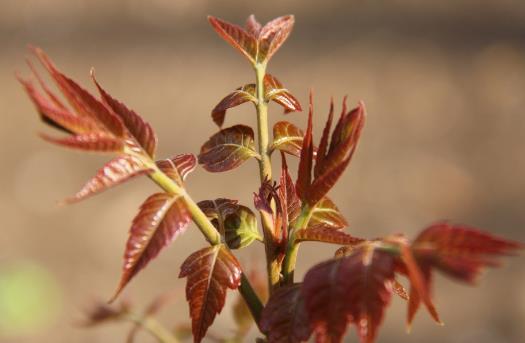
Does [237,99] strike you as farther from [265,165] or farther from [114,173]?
[114,173]

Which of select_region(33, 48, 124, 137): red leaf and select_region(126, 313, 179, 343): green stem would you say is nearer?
select_region(33, 48, 124, 137): red leaf

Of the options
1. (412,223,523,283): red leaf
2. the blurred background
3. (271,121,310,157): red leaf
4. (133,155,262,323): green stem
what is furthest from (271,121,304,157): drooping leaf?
the blurred background

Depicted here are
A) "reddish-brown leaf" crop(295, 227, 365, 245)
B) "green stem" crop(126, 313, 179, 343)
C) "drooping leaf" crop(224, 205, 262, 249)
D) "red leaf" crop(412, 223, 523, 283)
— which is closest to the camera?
"red leaf" crop(412, 223, 523, 283)

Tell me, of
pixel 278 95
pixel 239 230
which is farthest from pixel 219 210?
pixel 278 95

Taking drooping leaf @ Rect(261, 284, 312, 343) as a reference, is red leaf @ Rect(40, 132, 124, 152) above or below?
above

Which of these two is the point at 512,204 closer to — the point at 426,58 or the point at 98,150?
the point at 426,58

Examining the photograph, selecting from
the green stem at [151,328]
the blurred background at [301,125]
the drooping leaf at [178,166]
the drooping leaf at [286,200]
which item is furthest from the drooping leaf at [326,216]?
the blurred background at [301,125]

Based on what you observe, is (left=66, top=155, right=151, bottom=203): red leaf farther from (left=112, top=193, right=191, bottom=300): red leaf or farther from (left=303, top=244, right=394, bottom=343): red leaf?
(left=303, top=244, right=394, bottom=343): red leaf
